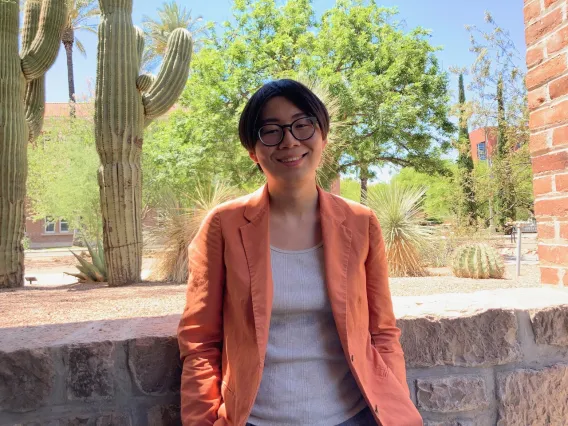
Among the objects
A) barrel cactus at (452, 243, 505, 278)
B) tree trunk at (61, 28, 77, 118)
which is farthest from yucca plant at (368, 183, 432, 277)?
tree trunk at (61, 28, 77, 118)

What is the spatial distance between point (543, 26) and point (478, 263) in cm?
510

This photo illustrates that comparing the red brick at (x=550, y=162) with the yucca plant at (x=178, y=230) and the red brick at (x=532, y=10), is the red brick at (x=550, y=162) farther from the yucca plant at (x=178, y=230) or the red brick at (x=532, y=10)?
the yucca plant at (x=178, y=230)

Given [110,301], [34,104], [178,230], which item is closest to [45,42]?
[34,104]

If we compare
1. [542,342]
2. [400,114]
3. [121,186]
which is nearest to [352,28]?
[400,114]

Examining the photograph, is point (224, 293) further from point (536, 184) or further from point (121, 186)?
point (121, 186)

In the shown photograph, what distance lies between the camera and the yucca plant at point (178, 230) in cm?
665

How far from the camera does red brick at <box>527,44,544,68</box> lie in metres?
2.15

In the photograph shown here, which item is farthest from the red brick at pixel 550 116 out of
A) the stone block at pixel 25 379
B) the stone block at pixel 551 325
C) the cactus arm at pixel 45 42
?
the cactus arm at pixel 45 42

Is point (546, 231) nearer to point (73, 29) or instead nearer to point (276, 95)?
point (276, 95)

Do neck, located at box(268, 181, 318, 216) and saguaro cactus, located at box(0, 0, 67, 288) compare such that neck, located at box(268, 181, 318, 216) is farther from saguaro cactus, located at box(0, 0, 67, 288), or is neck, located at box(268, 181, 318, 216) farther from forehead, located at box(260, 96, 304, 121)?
saguaro cactus, located at box(0, 0, 67, 288)

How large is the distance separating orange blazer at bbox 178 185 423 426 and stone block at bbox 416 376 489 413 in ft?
1.00

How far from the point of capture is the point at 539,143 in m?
2.17

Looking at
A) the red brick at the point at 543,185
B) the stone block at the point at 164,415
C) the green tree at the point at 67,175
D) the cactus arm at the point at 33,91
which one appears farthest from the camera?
the green tree at the point at 67,175

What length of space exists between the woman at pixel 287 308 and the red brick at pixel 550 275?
1.14 m
